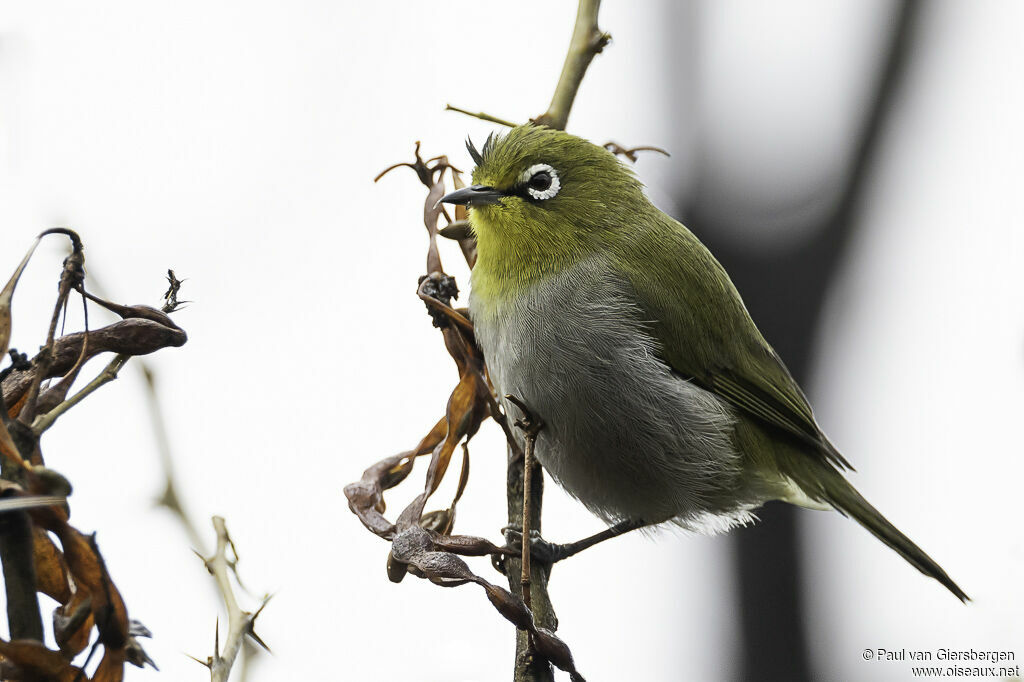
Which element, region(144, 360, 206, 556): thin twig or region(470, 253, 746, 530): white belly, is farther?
region(470, 253, 746, 530): white belly

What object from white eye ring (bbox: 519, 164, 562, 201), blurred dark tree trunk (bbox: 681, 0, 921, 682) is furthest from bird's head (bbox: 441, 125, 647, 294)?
blurred dark tree trunk (bbox: 681, 0, 921, 682)

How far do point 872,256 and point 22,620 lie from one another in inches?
227

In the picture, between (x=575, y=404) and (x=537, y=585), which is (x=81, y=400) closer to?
(x=537, y=585)

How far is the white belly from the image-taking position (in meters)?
3.59

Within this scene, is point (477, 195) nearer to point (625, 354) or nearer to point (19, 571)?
point (625, 354)

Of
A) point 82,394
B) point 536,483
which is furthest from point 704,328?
point 82,394

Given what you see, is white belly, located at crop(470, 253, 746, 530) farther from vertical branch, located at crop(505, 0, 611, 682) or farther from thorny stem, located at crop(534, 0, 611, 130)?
thorny stem, located at crop(534, 0, 611, 130)

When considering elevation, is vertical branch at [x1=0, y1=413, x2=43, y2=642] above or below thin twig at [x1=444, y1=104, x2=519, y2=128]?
below

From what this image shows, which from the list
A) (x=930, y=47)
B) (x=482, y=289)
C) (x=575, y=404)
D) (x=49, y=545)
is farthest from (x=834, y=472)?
(x=49, y=545)

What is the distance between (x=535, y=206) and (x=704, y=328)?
2.72ft

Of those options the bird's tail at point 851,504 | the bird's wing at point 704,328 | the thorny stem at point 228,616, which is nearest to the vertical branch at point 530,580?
the thorny stem at point 228,616

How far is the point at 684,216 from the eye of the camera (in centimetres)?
639

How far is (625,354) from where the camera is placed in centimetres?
377

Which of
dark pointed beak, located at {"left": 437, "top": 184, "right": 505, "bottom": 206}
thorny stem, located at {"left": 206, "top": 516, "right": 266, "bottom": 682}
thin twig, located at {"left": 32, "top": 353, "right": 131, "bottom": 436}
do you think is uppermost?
dark pointed beak, located at {"left": 437, "top": 184, "right": 505, "bottom": 206}
